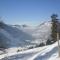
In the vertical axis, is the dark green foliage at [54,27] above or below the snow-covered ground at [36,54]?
above

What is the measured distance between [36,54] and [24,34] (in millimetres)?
335

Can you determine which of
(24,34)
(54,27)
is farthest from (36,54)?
(54,27)

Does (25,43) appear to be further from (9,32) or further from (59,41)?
(59,41)

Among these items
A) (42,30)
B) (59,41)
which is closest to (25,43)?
(42,30)

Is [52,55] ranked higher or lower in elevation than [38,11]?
lower

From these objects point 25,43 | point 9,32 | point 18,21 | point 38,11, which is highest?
point 38,11

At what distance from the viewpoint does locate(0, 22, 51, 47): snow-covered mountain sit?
2.31 meters

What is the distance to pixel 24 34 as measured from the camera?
7.70ft

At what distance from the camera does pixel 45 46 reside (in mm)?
2316

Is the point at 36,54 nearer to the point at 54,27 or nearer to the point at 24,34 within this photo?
the point at 24,34

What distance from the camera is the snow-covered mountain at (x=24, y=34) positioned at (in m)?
2.31

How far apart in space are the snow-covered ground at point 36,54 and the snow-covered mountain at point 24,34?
0.10 meters

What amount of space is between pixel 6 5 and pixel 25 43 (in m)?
0.61

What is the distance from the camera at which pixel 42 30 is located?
7.77 feet
